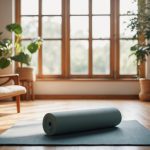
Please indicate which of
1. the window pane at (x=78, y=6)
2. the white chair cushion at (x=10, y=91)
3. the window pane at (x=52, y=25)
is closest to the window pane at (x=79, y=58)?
the window pane at (x=52, y=25)

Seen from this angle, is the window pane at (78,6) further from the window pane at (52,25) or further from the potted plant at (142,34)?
the potted plant at (142,34)

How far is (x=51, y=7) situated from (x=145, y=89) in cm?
249

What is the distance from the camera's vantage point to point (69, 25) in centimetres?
693

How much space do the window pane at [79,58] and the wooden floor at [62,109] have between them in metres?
0.87

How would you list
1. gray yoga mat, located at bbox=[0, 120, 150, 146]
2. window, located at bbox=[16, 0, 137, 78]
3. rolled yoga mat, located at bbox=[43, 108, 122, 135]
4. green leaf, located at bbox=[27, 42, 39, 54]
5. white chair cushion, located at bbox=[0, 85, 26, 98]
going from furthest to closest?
window, located at bbox=[16, 0, 137, 78], green leaf, located at bbox=[27, 42, 39, 54], white chair cushion, located at bbox=[0, 85, 26, 98], rolled yoga mat, located at bbox=[43, 108, 122, 135], gray yoga mat, located at bbox=[0, 120, 150, 146]

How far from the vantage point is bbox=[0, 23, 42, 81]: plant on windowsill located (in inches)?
246

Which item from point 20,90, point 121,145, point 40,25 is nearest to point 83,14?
point 40,25

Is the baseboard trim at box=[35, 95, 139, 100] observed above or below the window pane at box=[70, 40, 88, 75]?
below

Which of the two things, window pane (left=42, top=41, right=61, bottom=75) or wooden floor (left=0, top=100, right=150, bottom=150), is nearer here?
wooden floor (left=0, top=100, right=150, bottom=150)

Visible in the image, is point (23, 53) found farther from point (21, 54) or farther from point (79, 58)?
point (79, 58)

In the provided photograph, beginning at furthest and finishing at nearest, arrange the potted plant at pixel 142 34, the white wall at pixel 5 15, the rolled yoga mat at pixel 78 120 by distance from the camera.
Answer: the white wall at pixel 5 15
the potted plant at pixel 142 34
the rolled yoga mat at pixel 78 120

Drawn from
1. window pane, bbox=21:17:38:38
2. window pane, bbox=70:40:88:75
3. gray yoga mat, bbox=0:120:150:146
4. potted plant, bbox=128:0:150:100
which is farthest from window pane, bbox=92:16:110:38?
gray yoga mat, bbox=0:120:150:146

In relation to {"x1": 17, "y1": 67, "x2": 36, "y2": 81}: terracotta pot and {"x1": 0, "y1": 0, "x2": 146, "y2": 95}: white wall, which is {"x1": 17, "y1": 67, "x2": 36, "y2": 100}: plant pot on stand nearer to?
{"x1": 17, "y1": 67, "x2": 36, "y2": 81}: terracotta pot

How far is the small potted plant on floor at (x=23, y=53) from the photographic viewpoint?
6266 mm
